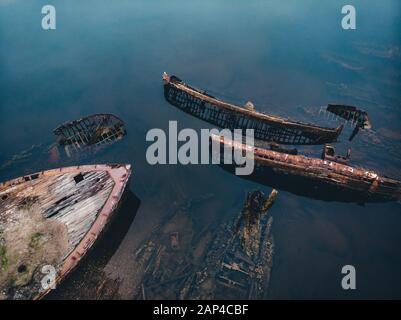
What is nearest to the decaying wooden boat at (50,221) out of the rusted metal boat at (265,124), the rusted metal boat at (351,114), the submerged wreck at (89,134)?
the submerged wreck at (89,134)

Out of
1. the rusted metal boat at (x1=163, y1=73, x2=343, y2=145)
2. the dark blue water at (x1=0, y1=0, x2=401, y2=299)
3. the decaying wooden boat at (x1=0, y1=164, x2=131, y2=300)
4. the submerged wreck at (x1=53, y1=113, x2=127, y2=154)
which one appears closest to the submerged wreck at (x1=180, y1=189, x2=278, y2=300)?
the dark blue water at (x1=0, y1=0, x2=401, y2=299)

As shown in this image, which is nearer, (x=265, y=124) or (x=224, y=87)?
(x=265, y=124)

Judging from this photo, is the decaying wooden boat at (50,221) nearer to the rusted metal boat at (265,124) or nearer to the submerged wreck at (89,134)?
the submerged wreck at (89,134)

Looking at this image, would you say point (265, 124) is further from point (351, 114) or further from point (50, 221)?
point (50, 221)

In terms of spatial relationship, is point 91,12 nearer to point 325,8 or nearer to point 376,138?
point 325,8

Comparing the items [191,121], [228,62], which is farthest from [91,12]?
[191,121]

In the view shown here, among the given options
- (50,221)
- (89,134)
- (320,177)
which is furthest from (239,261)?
(89,134)
